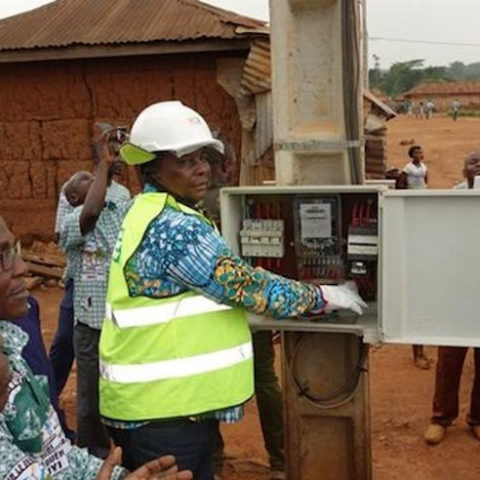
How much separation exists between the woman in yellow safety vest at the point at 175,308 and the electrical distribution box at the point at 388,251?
→ 1.69 feet

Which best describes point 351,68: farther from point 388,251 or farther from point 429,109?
point 429,109

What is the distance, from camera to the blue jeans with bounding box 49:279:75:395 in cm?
466

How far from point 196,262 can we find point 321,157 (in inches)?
41.1

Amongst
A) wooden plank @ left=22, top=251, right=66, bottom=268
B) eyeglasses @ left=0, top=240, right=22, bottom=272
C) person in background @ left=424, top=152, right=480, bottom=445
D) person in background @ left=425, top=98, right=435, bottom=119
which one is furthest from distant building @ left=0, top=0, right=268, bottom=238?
person in background @ left=425, top=98, right=435, bottom=119

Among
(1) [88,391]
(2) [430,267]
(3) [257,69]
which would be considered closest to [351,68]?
(2) [430,267]

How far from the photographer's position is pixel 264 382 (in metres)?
4.14

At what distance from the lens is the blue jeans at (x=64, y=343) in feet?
15.3

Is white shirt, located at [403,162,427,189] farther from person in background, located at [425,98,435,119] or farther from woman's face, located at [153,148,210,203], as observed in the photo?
person in background, located at [425,98,435,119]

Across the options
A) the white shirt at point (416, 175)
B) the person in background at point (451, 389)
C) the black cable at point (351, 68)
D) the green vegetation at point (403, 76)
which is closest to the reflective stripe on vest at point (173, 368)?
the black cable at point (351, 68)

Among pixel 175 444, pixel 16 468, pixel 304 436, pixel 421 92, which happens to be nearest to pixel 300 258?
pixel 304 436

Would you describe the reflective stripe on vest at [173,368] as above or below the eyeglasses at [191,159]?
below

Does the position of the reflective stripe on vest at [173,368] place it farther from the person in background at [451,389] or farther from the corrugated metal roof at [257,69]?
the corrugated metal roof at [257,69]

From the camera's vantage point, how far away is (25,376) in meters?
1.97

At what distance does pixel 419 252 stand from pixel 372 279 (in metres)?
0.33
